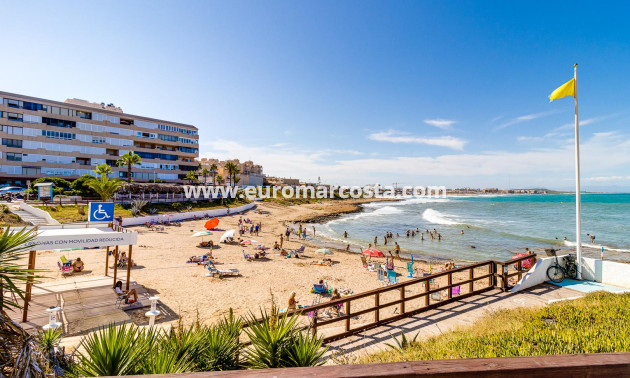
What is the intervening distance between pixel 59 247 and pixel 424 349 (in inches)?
470

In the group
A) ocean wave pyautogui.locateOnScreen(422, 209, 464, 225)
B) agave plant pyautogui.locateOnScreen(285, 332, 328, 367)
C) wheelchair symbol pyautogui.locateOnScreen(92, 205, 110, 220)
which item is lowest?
ocean wave pyautogui.locateOnScreen(422, 209, 464, 225)

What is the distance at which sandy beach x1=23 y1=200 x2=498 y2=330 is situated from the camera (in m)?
13.4

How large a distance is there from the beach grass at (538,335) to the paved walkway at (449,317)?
586 mm

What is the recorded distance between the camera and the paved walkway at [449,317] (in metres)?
5.96

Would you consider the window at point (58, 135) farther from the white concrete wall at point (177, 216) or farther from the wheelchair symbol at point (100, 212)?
the wheelchair symbol at point (100, 212)

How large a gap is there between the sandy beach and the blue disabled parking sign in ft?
12.9

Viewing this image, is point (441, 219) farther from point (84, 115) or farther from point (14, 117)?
point (14, 117)

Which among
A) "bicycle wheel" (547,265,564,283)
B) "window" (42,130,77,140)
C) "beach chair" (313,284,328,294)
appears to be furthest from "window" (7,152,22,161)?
"bicycle wheel" (547,265,564,283)

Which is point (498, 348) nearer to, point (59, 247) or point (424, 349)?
point (424, 349)

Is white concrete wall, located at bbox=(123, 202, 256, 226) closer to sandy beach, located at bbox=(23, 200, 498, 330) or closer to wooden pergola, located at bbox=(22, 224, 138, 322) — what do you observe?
sandy beach, located at bbox=(23, 200, 498, 330)

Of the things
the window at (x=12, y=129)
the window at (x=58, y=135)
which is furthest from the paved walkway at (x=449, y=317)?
the window at (x=58, y=135)

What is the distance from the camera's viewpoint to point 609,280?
8719 millimetres

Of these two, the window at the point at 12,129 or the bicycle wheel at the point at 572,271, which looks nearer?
the bicycle wheel at the point at 572,271

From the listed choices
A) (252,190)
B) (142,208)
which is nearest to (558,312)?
(142,208)
